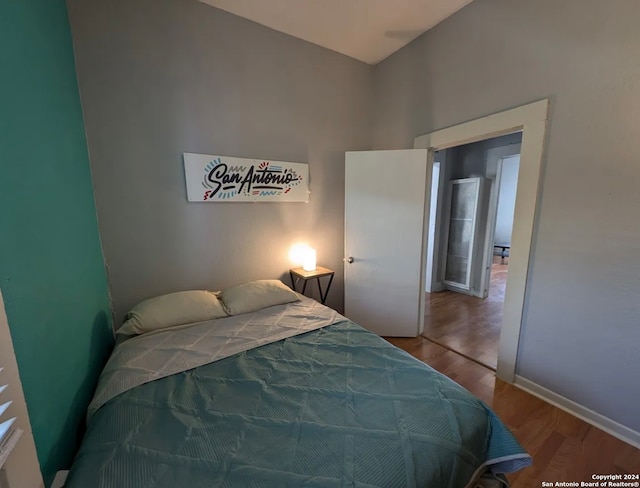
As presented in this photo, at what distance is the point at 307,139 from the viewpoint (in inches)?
97.0

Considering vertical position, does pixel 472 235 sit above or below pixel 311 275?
above

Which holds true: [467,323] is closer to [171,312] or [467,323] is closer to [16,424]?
[171,312]

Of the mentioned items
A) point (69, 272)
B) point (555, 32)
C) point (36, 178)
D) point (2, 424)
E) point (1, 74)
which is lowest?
point (2, 424)

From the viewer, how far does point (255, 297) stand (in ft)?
6.23

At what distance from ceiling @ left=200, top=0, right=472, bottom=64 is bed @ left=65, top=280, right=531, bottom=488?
243 centimetres

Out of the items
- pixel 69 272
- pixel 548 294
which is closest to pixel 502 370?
pixel 548 294

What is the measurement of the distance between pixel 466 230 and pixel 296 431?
373 cm

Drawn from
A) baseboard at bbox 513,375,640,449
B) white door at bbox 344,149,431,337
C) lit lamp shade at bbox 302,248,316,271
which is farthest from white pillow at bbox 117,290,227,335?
baseboard at bbox 513,375,640,449

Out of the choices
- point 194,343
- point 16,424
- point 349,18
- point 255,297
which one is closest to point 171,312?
point 194,343

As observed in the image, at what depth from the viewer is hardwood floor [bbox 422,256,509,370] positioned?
2.37m

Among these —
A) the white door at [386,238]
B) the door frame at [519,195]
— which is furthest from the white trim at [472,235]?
the door frame at [519,195]

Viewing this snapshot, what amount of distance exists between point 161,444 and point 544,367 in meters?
2.28

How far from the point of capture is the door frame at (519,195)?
64.9 inches

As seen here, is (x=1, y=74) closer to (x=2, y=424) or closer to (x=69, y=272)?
(x=69, y=272)
